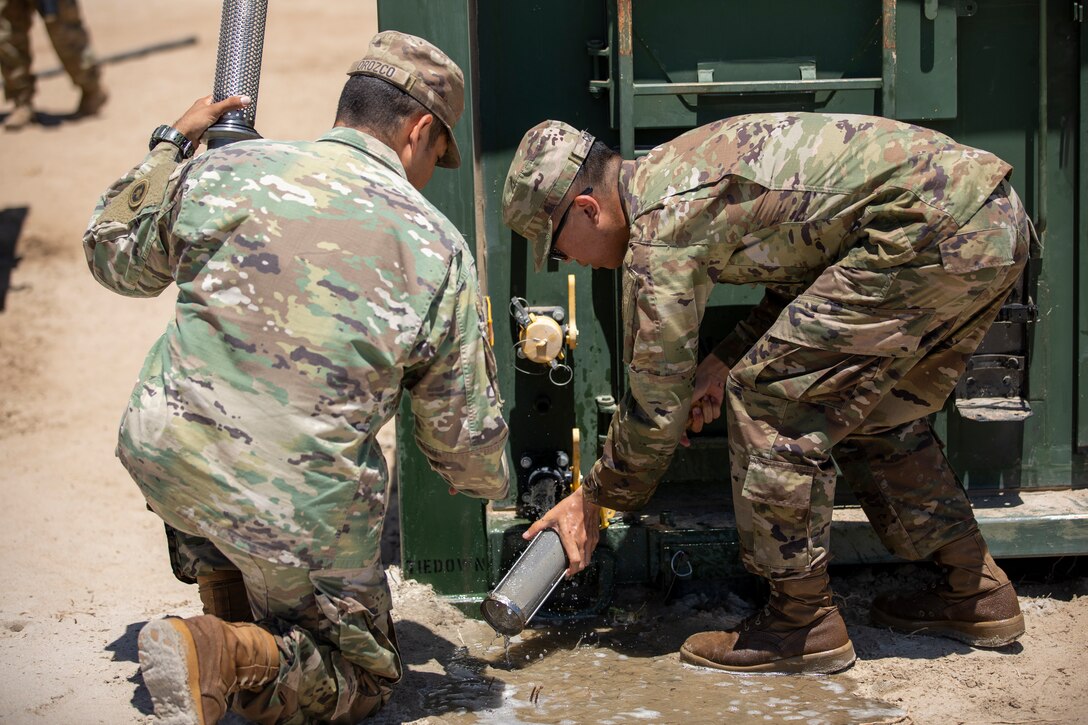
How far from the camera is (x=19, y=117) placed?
36.7 ft

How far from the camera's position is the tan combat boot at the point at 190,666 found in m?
2.57

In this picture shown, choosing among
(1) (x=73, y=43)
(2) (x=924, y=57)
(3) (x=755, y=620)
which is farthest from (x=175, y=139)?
(1) (x=73, y=43)

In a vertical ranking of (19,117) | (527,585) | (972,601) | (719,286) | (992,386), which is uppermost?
(19,117)

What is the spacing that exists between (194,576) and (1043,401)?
8.90ft

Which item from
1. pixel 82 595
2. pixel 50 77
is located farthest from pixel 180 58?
pixel 82 595

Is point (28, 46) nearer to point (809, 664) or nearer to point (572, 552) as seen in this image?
point (572, 552)

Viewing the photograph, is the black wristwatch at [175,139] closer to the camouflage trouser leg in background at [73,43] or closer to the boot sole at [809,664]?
the boot sole at [809,664]

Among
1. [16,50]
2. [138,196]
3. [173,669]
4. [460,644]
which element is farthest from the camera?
[16,50]

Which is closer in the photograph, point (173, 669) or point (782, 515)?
point (173, 669)

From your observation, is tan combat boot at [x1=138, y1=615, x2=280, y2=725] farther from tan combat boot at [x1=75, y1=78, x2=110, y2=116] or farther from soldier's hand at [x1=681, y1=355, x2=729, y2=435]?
tan combat boot at [x1=75, y1=78, x2=110, y2=116]

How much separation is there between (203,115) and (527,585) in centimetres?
157

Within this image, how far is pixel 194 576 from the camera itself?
3.17 metres

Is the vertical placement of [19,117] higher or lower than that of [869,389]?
higher

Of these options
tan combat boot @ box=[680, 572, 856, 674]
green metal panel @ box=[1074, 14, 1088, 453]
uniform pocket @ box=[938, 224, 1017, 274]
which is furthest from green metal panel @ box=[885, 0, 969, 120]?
tan combat boot @ box=[680, 572, 856, 674]
